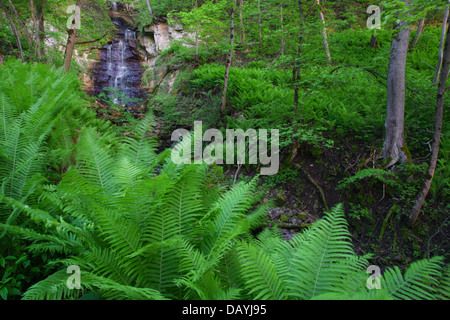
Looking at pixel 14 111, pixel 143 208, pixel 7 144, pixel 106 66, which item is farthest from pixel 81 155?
pixel 106 66

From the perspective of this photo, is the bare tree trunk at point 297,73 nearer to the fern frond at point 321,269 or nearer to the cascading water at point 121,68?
the fern frond at point 321,269

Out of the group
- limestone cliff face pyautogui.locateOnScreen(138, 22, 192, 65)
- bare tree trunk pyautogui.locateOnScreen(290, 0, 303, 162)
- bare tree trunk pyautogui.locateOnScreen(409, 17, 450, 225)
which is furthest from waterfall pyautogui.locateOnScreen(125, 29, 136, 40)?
bare tree trunk pyautogui.locateOnScreen(409, 17, 450, 225)

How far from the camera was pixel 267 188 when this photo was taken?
4684 millimetres

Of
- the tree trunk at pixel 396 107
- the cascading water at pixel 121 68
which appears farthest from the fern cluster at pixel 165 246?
the cascading water at pixel 121 68

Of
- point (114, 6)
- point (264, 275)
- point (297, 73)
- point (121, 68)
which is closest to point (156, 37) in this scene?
point (121, 68)

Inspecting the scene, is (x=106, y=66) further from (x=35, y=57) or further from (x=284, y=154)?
(x=284, y=154)

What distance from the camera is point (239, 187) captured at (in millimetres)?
1701

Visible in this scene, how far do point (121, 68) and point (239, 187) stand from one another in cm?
1375

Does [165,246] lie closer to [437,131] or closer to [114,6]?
[437,131]

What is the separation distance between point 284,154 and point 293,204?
1182 millimetres

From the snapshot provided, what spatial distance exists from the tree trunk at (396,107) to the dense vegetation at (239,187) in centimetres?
7

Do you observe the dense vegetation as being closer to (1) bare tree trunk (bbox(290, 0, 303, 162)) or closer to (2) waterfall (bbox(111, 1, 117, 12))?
(1) bare tree trunk (bbox(290, 0, 303, 162))

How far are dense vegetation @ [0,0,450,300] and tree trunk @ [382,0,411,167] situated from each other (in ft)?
0.24

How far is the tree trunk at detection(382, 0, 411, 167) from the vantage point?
4.09 metres
